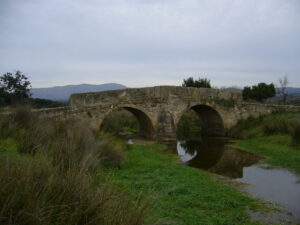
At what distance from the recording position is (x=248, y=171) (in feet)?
28.6

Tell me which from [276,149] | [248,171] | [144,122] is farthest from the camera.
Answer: [144,122]

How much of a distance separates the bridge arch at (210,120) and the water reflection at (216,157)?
2113 mm

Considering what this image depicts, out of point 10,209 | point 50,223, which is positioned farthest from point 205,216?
point 10,209

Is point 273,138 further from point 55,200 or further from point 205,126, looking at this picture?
point 55,200

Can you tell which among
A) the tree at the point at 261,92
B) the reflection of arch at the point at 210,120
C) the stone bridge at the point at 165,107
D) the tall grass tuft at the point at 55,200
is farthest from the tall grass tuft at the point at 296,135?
the tree at the point at 261,92

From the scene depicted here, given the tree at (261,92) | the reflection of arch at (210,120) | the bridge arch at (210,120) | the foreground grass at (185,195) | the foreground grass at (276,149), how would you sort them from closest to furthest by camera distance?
the foreground grass at (185,195), the foreground grass at (276,149), the bridge arch at (210,120), the reflection of arch at (210,120), the tree at (261,92)

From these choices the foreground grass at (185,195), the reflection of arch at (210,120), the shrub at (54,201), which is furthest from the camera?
the reflection of arch at (210,120)

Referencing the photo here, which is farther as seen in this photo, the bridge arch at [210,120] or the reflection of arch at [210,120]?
the reflection of arch at [210,120]

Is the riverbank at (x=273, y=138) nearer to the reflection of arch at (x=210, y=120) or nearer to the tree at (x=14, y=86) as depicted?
the reflection of arch at (x=210, y=120)

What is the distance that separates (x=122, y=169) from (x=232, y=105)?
37.0 ft

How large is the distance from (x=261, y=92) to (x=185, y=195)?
21.9 meters

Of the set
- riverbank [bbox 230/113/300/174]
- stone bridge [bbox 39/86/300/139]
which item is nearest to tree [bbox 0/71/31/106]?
stone bridge [bbox 39/86/300/139]

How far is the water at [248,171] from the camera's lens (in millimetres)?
6191

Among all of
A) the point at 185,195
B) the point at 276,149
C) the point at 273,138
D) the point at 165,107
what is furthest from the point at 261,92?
the point at 185,195
